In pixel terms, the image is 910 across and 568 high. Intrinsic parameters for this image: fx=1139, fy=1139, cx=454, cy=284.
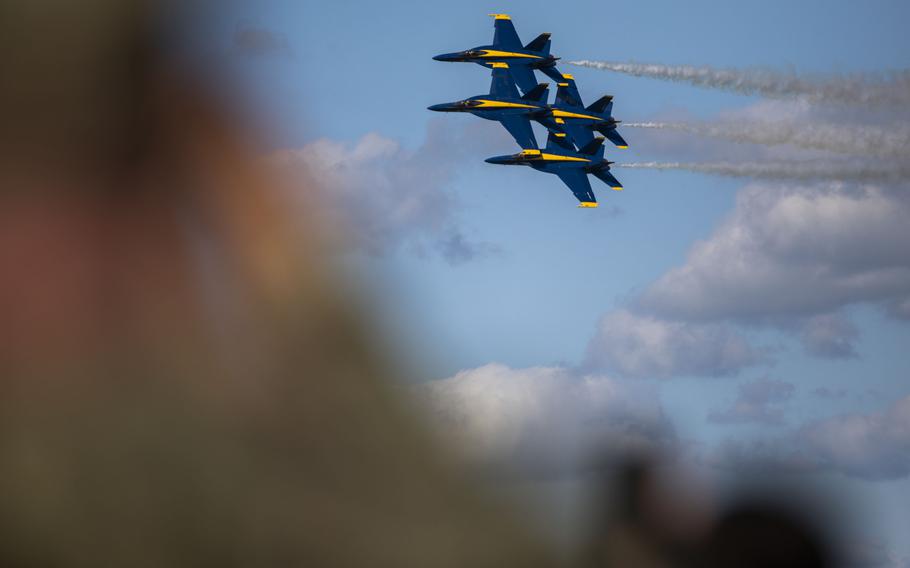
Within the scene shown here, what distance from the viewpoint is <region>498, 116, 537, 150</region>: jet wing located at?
11300 centimetres

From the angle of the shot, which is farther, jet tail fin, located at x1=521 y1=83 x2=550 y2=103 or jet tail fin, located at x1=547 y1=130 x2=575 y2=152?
jet tail fin, located at x1=547 y1=130 x2=575 y2=152

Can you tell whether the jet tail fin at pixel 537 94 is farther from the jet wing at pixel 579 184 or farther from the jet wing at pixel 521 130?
the jet wing at pixel 579 184

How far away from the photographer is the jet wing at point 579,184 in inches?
4316

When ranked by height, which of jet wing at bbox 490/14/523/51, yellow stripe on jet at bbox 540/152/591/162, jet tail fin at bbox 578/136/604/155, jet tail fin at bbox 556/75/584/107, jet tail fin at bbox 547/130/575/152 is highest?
jet wing at bbox 490/14/523/51

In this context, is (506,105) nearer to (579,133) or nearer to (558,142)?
(558,142)

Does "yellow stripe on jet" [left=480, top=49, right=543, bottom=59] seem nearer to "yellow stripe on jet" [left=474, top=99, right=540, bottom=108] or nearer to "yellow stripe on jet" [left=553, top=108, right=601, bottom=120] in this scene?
"yellow stripe on jet" [left=474, top=99, right=540, bottom=108]

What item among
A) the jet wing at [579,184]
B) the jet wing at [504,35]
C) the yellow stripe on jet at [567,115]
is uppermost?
the jet wing at [504,35]

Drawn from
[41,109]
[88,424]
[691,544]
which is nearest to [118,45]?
[41,109]

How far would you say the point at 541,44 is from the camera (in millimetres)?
109625

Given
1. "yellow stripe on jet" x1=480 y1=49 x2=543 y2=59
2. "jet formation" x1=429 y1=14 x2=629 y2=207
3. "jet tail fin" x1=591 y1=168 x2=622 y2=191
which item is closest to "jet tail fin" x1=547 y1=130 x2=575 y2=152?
"jet formation" x1=429 y1=14 x2=629 y2=207

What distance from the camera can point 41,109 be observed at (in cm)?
2403

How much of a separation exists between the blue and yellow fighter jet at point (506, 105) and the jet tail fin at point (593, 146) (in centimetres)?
494

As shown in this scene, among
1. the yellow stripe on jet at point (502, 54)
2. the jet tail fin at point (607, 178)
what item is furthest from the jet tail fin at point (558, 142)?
the yellow stripe on jet at point (502, 54)

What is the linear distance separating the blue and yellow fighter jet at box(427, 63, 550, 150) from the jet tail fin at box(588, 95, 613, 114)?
5.84 meters
